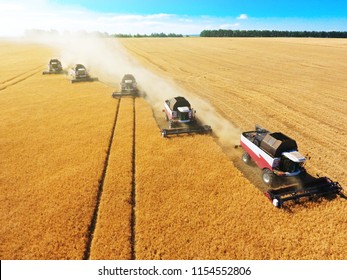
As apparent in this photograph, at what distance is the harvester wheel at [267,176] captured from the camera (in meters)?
13.3

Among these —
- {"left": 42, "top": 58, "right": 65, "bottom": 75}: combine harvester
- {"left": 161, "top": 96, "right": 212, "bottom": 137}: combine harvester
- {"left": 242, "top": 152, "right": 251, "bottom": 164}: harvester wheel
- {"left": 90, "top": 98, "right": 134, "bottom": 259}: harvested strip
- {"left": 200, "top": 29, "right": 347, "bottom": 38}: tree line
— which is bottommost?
{"left": 90, "top": 98, "right": 134, "bottom": 259}: harvested strip

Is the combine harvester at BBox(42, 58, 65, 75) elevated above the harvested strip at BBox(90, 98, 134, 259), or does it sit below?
above

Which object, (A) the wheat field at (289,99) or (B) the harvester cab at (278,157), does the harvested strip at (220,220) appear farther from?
(A) the wheat field at (289,99)

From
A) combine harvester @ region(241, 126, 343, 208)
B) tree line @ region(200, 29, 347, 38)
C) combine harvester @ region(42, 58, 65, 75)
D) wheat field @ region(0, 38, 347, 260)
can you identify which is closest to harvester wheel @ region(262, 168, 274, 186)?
combine harvester @ region(241, 126, 343, 208)

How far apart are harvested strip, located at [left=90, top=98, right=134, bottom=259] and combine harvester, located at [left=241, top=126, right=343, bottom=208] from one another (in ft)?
23.0

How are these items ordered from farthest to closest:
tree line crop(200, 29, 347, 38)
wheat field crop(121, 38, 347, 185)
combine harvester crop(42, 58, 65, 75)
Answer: tree line crop(200, 29, 347, 38) < combine harvester crop(42, 58, 65, 75) < wheat field crop(121, 38, 347, 185)

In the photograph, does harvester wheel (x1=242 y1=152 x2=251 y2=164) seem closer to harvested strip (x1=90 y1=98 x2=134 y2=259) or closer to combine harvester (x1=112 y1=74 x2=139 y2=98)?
harvested strip (x1=90 y1=98 x2=134 y2=259)

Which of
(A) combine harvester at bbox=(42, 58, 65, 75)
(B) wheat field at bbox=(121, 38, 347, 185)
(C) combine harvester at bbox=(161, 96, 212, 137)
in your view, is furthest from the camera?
(A) combine harvester at bbox=(42, 58, 65, 75)

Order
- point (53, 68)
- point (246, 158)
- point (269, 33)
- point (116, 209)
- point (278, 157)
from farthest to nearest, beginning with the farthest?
point (269, 33) → point (53, 68) → point (246, 158) → point (278, 157) → point (116, 209)

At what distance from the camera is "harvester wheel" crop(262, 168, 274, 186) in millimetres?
13257

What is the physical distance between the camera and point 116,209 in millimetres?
11984

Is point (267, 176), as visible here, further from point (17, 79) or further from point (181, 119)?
point (17, 79)

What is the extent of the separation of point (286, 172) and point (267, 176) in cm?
101

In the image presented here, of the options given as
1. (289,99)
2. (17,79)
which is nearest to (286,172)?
(289,99)
